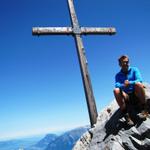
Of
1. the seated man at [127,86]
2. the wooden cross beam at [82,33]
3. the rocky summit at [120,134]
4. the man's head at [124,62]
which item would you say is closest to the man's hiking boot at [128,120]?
Answer: the seated man at [127,86]

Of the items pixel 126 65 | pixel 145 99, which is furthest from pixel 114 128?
pixel 126 65

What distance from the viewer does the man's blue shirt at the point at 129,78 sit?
7.03 metres

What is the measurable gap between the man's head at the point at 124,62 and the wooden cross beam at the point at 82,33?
163 centimetres

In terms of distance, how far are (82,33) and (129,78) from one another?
3187 mm

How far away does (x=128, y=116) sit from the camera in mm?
6938

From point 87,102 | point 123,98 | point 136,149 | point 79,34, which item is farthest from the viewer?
point 79,34

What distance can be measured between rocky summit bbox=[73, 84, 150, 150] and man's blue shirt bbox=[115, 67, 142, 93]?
0.41 m

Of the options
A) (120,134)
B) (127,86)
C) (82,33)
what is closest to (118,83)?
(127,86)

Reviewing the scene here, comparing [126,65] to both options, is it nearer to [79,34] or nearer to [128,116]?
[128,116]

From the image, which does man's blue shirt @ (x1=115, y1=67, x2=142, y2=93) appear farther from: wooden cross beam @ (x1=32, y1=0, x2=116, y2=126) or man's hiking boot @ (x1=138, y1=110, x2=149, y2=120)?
wooden cross beam @ (x1=32, y1=0, x2=116, y2=126)

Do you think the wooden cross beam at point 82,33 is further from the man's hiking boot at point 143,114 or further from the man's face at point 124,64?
the man's hiking boot at point 143,114

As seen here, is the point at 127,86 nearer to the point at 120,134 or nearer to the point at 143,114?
the point at 143,114

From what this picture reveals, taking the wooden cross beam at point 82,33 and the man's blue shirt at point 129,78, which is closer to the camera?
the man's blue shirt at point 129,78

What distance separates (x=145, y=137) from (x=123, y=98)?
4.05 ft
